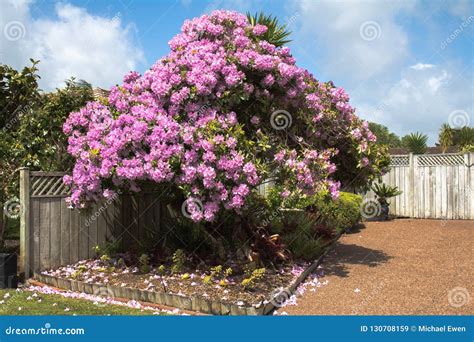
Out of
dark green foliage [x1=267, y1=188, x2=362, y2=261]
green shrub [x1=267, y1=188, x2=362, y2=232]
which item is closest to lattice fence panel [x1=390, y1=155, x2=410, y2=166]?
dark green foliage [x1=267, y1=188, x2=362, y2=261]

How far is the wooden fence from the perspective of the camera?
8.02m

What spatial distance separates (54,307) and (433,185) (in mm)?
14675

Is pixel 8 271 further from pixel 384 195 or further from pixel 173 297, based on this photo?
pixel 384 195

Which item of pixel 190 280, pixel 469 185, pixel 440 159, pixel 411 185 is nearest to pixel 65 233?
pixel 190 280

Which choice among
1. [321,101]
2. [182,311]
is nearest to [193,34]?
[321,101]

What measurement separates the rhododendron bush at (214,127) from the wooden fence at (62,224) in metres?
0.54

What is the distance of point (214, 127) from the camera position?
7.25 meters

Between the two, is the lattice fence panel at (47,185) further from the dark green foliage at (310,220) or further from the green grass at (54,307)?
the dark green foliage at (310,220)

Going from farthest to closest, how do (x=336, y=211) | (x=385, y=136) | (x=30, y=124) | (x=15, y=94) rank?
(x=385, y=136) < (x=336, y=211) < (x=15, y=94) < (x=30, y=124)

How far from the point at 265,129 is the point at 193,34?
2.16 meters

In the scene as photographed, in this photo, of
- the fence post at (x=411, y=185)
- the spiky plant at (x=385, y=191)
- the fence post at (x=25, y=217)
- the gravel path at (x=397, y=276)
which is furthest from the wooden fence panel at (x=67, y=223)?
the fence post at (x=411, y=185)

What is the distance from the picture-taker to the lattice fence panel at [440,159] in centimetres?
1705

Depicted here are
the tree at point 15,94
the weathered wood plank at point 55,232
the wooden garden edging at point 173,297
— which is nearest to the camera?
the wooden garden edging at point 173,297

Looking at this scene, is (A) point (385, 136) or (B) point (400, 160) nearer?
(B) point (400, 160)
